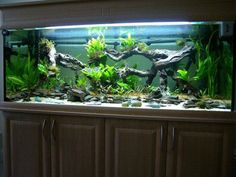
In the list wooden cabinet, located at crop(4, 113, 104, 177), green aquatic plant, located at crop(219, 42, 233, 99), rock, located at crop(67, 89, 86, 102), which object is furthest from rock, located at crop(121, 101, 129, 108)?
green aquatic plant, located at crop(219, 42, 233, 99)

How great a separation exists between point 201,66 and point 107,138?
891 millimetres

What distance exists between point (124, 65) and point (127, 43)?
18 centimetres

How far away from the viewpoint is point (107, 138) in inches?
67.7

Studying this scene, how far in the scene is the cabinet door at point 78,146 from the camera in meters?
1.75

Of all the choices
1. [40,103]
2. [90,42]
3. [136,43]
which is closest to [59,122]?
[40,103]

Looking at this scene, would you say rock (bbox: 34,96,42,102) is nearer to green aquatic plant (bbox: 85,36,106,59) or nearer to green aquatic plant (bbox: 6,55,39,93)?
green aquatic plant (bbox: 6,55,39,93)

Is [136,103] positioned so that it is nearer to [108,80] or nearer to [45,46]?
[108,80]

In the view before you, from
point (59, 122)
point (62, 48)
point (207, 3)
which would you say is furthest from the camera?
point (62, 48)

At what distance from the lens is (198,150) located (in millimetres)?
1595

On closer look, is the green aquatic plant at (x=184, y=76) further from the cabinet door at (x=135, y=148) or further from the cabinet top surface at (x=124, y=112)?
the cabinet door at (x=135, y=148)

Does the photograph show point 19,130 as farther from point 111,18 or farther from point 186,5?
point 186,5

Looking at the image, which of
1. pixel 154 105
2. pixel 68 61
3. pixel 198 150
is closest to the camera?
pixel 198 150

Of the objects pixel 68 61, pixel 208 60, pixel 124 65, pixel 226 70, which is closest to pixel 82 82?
pixel 68 61

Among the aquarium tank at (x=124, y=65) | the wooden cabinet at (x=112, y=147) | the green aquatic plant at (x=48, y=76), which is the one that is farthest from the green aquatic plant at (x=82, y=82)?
the wooden cabinet at (x=112, y=147)
